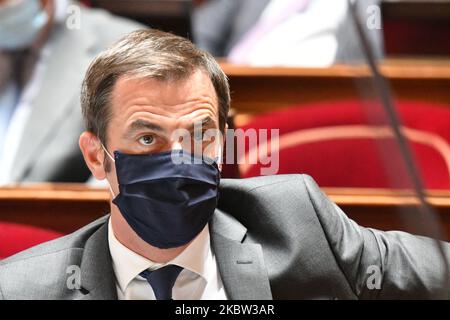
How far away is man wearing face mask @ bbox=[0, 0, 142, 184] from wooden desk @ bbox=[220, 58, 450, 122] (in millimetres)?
148

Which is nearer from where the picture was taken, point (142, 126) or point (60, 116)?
point (142, 126)

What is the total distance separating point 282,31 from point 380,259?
2.03ft

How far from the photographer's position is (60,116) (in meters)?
0.91

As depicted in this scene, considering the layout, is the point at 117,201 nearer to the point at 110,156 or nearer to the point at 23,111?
the point at 110,156

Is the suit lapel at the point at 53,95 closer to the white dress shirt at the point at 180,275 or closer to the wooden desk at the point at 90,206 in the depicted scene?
the wooden desk at the point at 90,206

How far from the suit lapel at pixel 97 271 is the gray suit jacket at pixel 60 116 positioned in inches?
9.0

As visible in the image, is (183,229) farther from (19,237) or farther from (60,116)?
(60,116)

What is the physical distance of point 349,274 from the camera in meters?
0.66

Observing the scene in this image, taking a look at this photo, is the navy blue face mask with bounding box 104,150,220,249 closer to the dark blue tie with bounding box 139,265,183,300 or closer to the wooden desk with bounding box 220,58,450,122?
the dark blue tie with bounding box 139,265,183,300

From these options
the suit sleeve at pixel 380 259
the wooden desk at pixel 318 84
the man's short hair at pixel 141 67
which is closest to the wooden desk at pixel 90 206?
the suit sleeve at pixel 380 259

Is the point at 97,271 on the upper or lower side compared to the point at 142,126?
lower

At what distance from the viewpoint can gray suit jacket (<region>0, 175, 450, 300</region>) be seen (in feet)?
2.12

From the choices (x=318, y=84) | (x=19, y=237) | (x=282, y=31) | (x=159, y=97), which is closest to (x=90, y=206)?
(x=19, y=237)
